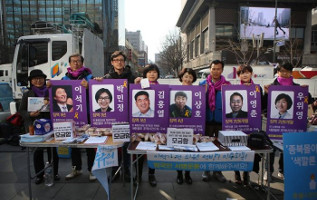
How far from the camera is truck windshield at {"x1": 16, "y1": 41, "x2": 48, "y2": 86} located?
6449 mm

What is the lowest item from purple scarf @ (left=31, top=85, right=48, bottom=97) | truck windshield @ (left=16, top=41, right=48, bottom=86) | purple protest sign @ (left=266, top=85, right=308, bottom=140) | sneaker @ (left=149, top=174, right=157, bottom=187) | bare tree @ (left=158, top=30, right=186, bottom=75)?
sneaker @ (left=149, top=174, right=157, bottom=187)

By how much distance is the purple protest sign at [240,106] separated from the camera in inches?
123

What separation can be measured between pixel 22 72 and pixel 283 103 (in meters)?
7.00

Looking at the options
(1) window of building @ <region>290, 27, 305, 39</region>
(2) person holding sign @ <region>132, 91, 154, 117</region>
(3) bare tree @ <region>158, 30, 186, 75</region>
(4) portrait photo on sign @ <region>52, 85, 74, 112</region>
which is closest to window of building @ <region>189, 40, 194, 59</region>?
(3) bare tree @ <region>158, 30, 186, 75</region>

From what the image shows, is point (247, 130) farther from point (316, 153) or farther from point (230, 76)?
point (230, 76)

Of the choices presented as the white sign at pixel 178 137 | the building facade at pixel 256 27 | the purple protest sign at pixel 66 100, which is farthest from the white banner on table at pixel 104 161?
the building facade at pixel 256 27

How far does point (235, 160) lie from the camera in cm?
263

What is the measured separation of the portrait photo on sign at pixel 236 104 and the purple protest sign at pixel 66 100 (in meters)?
2.14

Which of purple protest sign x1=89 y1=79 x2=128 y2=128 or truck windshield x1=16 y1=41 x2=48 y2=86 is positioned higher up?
truck windshield x1=16 y1=41 x2=48 y2=86

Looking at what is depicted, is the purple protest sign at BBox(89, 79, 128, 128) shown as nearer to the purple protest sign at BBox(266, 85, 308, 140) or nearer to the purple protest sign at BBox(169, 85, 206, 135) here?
the purple protest sign at BBox(169, 85, 206, 135)

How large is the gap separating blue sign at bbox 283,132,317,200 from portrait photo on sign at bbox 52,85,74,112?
9.75 feet

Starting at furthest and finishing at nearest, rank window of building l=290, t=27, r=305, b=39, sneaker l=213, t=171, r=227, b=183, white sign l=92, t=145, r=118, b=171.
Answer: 1. window of building l=290, t=27, r=305, b=39
2. sneaker l=213, t=171, r=227, b=183
3. white sign l=92, t=145, r=118, b=171

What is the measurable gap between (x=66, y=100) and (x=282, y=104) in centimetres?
323

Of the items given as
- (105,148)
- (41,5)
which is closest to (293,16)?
(105,148)
